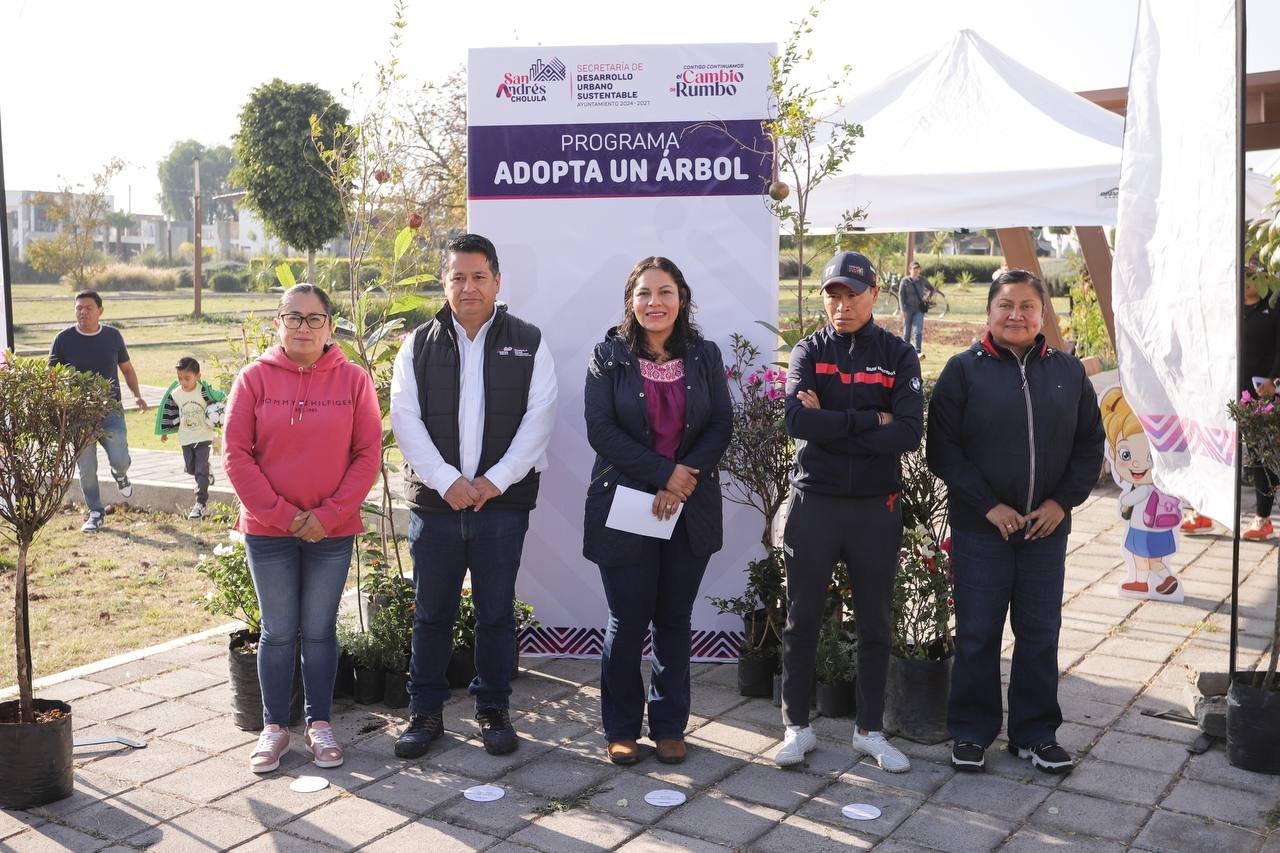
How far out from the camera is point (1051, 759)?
4.28 metres

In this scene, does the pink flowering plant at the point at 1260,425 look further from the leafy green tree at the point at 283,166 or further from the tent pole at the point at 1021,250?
the leafy green tree at the point at 283,166

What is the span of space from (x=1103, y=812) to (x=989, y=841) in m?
0.49

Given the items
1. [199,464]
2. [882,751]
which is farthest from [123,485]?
[882,751]

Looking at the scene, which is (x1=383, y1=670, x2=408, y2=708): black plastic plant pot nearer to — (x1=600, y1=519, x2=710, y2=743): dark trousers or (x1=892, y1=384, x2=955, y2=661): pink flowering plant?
(x1=600, y1=519, x2=710, y2=743): dark trousers

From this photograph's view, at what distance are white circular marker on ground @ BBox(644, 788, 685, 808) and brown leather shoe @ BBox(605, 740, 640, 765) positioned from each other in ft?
0.86

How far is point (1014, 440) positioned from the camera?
4168 millimetres

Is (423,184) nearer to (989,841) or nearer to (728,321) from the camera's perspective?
(728,321)

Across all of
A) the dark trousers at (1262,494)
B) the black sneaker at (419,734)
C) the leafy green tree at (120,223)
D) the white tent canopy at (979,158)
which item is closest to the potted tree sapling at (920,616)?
the black sneaker at (419,734)

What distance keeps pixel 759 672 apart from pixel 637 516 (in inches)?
49.4

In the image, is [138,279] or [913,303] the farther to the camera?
[138,279]

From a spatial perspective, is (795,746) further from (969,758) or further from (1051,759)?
(1051,759)

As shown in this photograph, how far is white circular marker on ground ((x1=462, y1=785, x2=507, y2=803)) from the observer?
4.07 metres

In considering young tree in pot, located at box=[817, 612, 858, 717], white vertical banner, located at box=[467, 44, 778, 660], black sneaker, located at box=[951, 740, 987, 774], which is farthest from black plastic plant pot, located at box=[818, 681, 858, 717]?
white vertical banner, located at box=[467, 44, 778, 660]

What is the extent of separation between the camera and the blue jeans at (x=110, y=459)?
29.9 ft
